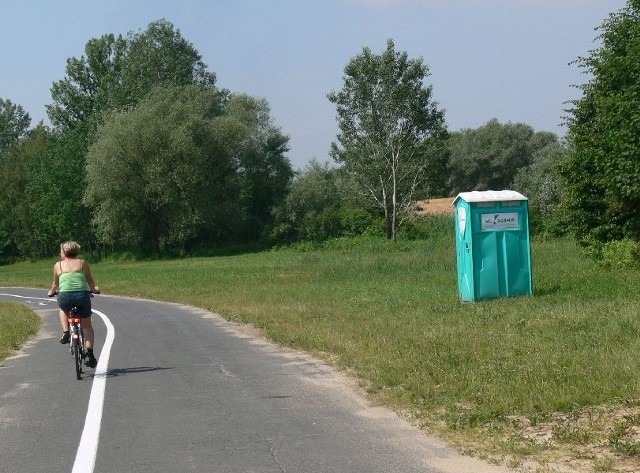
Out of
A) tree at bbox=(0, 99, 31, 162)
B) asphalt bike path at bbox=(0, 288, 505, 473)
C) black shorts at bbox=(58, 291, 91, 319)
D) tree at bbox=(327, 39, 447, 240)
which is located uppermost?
tree at bbox=(0, 99, 31, 162)

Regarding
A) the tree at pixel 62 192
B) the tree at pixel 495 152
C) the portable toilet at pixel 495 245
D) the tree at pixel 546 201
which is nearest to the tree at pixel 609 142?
the portable toilet at pixel 495 245

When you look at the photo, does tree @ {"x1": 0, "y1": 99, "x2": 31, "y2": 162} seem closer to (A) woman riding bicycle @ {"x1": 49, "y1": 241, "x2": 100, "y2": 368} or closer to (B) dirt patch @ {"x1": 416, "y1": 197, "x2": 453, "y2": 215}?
(B) dirt patch @ {"x1": 416, "y1": 197, "x2": 453, "y2": 215}

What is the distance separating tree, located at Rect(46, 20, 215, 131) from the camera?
2990 inches

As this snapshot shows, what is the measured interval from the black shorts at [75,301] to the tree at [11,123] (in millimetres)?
104402

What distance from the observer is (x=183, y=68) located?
253 feet

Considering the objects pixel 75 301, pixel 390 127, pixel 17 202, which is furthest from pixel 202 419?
pixel 17 202

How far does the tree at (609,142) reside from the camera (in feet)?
71.8

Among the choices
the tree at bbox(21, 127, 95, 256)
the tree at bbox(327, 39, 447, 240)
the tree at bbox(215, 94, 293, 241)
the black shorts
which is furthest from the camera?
the tree at bbox(21, 127, 95, 256)

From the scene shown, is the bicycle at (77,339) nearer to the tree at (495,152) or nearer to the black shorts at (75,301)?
the black shorts at (75,301)

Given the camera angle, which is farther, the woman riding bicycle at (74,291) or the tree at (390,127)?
the tree at (390,127)

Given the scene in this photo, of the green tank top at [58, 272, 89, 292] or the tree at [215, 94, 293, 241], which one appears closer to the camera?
the green tank top at [58, 272, 89, 292]

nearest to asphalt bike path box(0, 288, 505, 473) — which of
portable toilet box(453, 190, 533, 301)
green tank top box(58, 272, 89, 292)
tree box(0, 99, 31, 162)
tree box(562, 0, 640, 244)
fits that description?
green tank top box(58, 272, 89, 292)

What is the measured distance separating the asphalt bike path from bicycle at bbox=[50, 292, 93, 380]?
0.26 meters

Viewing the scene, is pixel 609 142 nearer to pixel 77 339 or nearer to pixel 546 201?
pixel 77 339
